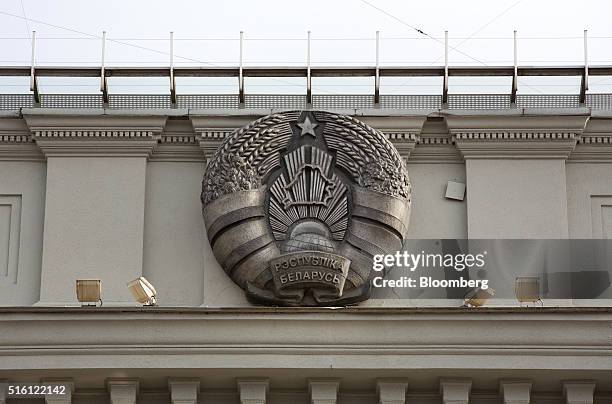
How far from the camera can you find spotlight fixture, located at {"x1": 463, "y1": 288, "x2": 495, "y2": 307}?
913 inches

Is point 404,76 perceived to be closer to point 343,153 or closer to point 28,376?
point 343,153

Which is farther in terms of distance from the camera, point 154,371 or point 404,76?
point 404,76

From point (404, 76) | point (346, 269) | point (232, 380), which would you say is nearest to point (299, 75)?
point (404, 76)

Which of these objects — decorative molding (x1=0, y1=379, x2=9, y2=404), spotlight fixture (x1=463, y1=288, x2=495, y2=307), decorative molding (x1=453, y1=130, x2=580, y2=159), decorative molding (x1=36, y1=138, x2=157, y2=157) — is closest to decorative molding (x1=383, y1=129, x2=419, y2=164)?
decorative molding (x1=453, y1=130, x2=580, y2=159)

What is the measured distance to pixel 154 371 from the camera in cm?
2198

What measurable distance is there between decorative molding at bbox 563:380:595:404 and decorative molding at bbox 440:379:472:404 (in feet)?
3.24

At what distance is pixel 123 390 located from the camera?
2212cm

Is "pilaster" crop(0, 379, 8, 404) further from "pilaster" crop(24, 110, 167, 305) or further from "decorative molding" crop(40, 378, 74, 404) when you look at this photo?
"pilaster" crop(24, 110, 167, 305)

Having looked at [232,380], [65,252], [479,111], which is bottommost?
[232,380]

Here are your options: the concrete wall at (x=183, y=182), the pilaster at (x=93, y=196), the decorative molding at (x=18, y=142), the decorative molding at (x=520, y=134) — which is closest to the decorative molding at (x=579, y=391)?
the concrete wall at (x=183, y=182)

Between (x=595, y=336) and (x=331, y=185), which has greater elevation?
(x=331, y=185)

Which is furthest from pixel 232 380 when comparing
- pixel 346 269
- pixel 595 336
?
pixel 595 336

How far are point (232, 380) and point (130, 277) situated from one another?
2148 mm

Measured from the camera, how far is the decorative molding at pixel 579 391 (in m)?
22.1
